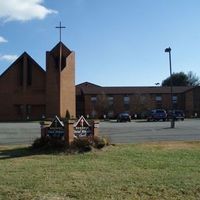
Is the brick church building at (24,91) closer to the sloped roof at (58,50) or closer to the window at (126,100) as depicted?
the sloped roof at (58,50)

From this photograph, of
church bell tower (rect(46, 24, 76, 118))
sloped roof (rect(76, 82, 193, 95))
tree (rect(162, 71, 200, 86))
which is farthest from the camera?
tree (rect(162, 71, 200, 86))

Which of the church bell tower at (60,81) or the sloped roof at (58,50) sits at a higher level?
the sloped roof at (58,50)

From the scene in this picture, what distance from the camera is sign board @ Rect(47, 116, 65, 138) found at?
17547 millimetres

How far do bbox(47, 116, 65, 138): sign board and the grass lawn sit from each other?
173 centimetres

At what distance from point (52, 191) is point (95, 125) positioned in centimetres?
914

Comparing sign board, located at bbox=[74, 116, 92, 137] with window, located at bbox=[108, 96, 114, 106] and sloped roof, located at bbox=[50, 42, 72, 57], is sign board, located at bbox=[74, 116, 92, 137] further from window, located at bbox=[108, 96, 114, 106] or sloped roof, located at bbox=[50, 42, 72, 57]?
window, located at bbox=[108, 96, 114, 106]

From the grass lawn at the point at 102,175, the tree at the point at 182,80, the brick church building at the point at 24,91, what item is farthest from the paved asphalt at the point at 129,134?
the tree at the point at 182,80

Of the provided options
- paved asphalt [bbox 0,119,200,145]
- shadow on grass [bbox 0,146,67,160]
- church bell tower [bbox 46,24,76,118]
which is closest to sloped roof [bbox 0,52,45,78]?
church bell tower [bbox 46,24,76,118]

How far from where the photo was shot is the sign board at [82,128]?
17.9m

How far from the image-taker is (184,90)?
4658 inches

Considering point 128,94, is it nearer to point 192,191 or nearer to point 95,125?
point 95,125

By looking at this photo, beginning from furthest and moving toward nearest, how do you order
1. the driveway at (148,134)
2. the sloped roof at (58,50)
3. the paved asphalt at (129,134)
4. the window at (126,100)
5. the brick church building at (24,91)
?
the window at (126,100) < the brick church building at (24,91) < the sloped roof at (58,50) < the driveway at (148,134) < the paved asphalt at (129,134)

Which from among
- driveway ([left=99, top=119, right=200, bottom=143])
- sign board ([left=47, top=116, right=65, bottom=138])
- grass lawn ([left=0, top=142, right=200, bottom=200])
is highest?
sign board ([left=47, top=116, right=65, bottom=138])

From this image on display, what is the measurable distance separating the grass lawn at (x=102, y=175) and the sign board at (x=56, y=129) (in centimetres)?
173
